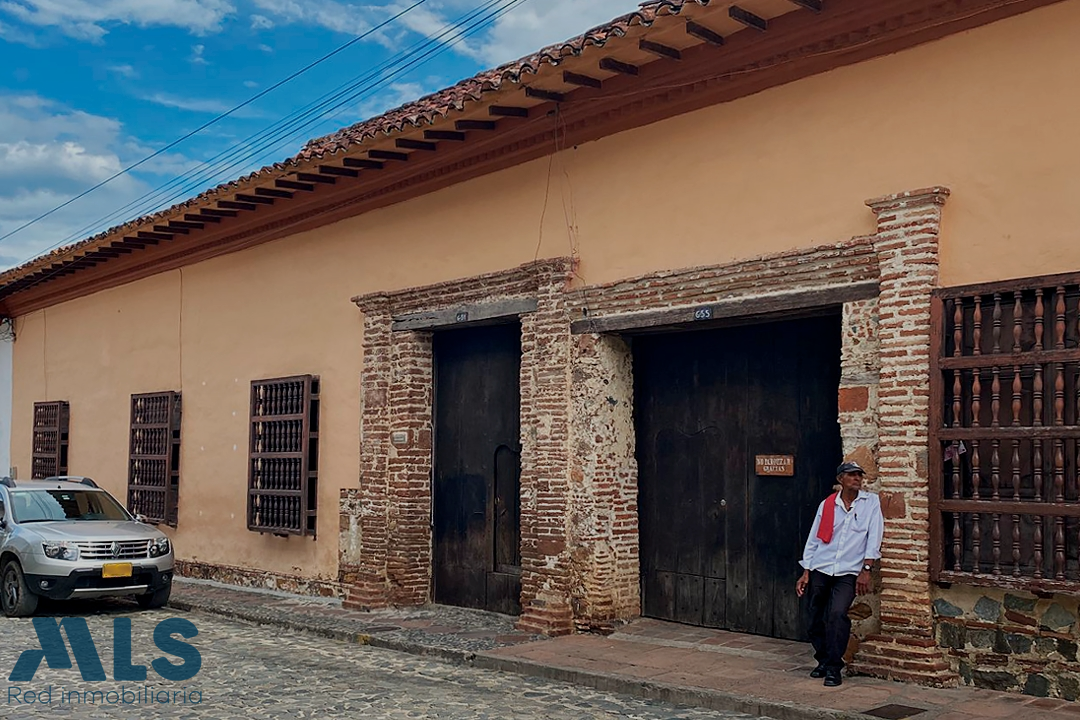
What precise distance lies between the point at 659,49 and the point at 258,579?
324 inches

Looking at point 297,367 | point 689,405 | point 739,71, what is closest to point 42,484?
point 297,367

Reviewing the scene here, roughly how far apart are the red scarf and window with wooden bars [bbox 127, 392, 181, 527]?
10.4 m

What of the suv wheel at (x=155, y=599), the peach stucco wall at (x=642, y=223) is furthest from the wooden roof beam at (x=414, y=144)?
the suv wheel at (x=155, y=599)

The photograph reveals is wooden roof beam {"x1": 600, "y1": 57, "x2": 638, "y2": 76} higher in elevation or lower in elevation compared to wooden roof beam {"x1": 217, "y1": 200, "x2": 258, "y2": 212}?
higher

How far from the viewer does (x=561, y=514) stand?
32.5ft

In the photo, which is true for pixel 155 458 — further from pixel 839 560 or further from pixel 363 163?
pixel 839 560

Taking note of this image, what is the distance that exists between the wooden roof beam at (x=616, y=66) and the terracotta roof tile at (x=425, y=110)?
37 centimetres

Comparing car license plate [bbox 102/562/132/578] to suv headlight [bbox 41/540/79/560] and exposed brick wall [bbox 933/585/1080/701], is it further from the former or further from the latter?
exposed brick wall [bbox 933/585/1080/701]

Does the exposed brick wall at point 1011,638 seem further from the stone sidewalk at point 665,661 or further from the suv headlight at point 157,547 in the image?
the suv headlight at point 157,547

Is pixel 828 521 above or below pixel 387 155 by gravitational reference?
below

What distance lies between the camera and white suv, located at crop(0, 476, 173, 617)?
1127cm

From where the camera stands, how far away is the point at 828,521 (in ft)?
25.1

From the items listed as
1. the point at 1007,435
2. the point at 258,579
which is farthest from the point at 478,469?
the point at 1007,435

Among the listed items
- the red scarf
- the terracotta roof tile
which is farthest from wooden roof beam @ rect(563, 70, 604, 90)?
the red scarf
